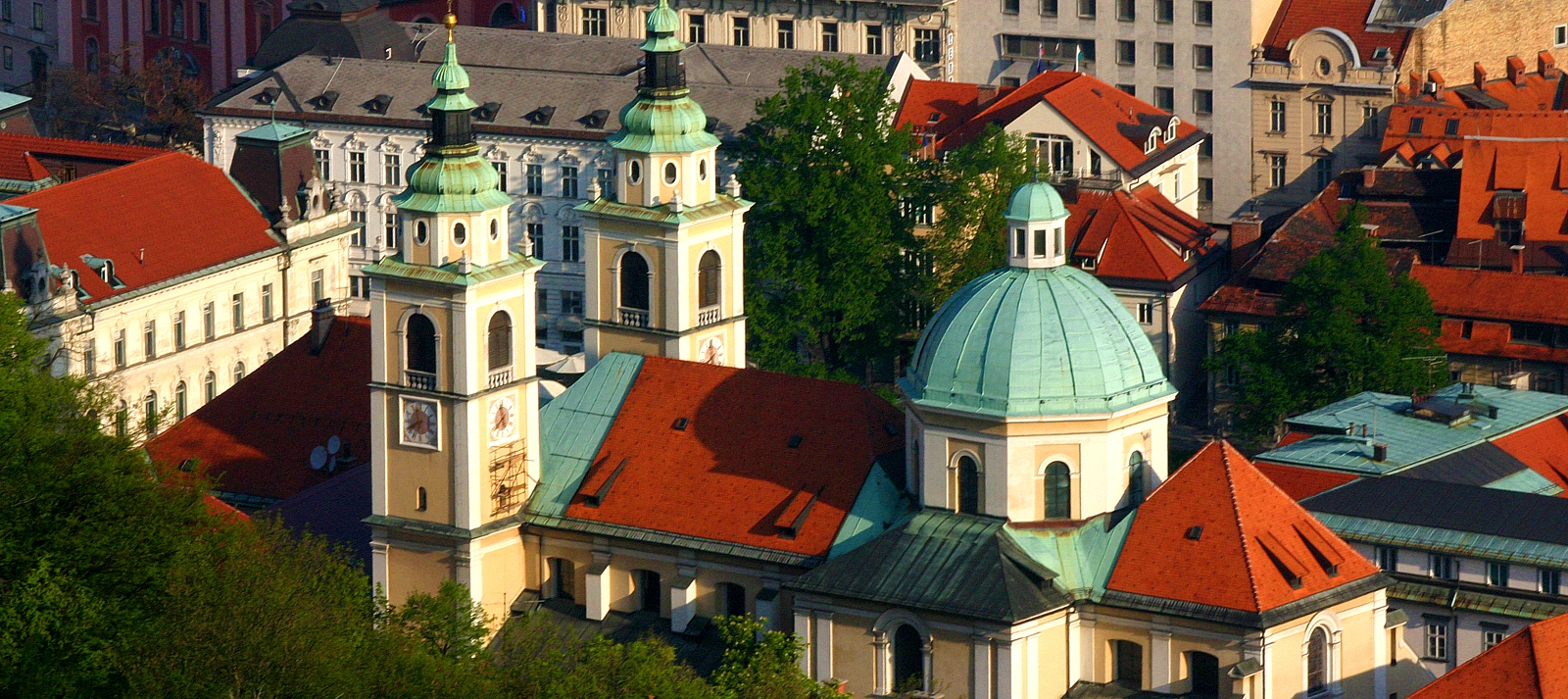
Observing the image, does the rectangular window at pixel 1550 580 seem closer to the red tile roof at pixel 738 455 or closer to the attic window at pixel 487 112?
the red tile roof at pixel 738 455

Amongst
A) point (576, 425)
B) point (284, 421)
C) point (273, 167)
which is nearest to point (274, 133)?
point (273, 167)

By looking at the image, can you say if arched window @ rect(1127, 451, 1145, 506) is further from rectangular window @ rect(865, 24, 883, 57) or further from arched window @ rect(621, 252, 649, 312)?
rectangular window @ rect(865, 24, 883, 57)

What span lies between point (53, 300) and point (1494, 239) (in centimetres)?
5164

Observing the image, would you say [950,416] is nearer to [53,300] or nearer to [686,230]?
[686,230]

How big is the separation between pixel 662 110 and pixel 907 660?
815 inches

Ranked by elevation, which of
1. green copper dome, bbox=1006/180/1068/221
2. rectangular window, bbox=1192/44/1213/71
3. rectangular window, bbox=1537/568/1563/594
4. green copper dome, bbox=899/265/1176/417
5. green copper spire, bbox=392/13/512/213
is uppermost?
rectangular window, bbox=1192/44/1213/71

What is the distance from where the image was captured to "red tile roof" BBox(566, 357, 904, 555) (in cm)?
10788

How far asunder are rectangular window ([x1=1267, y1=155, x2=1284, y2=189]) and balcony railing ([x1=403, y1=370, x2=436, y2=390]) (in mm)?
63856

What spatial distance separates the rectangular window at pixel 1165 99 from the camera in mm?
167500

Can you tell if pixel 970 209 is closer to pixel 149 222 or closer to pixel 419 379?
pixel 149 222

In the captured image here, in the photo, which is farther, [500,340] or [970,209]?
[970,209]

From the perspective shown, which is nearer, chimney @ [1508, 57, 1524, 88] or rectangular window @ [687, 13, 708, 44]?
chimney @ [1508, 57, 1524, 88]

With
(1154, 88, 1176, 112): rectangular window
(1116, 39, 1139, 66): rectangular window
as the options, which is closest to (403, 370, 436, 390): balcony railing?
(1154, 88, 1176, 112): rectangular window

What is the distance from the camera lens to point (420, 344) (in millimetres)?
108875
